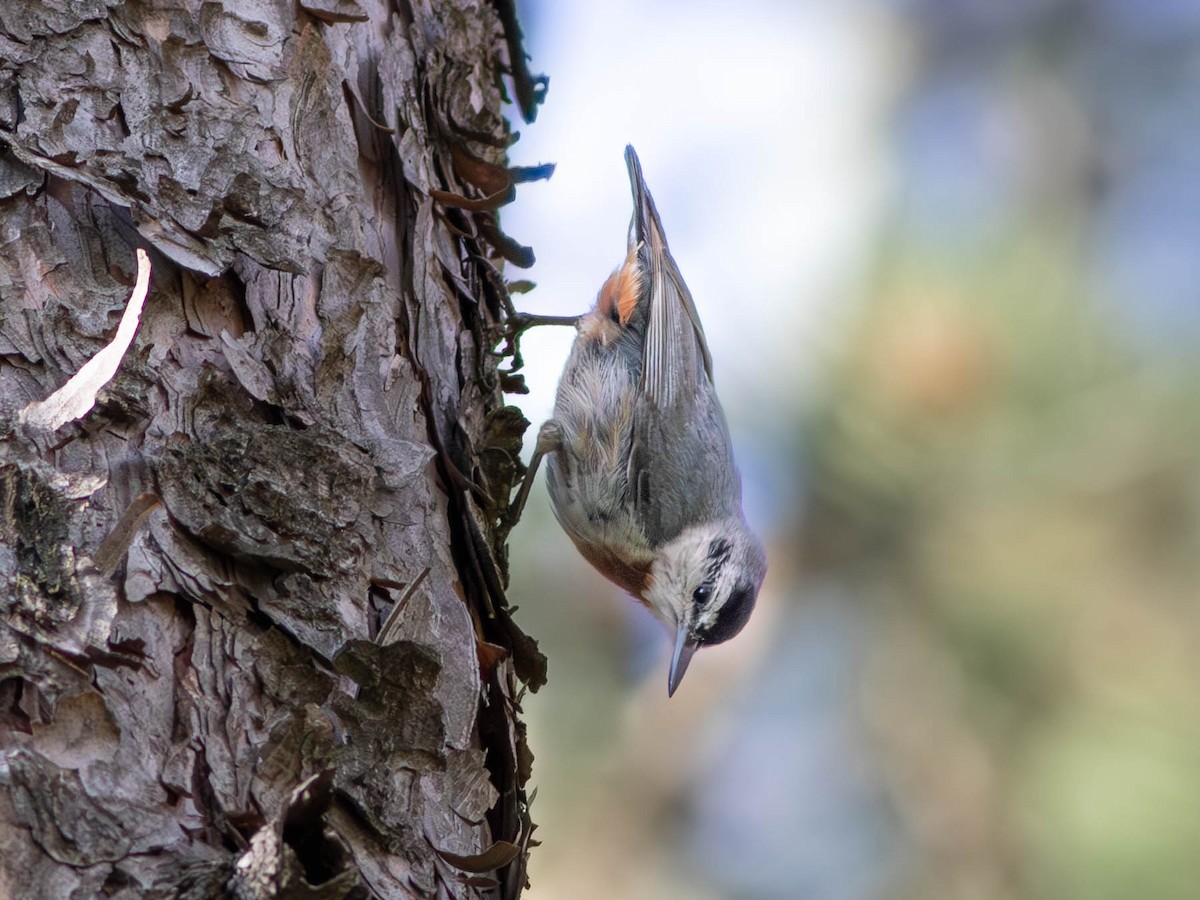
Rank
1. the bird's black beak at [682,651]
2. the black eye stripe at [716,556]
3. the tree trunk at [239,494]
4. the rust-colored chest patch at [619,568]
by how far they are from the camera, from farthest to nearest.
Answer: the rust-colored chest patch at [619,568] → the black eye stripe at [716,556] → the bird's black beak at [682,651] → the tree trunk at [239,494]

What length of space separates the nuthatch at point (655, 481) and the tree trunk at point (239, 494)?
4.21 feet

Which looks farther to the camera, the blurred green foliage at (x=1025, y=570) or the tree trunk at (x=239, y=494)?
the blurred green foliage at (x=1025, y=570)

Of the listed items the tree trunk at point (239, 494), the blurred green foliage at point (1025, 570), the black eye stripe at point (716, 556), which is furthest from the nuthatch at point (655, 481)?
the tree trunk at point (239, 494)

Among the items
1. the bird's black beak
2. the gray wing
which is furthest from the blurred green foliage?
the bird's black beak

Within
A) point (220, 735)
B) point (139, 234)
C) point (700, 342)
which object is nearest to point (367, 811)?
point (220, 735)

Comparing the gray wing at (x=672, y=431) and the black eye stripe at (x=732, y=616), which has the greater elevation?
the gray wing at (x=672, y=431)

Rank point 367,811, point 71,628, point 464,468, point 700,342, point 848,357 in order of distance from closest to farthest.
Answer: point 71,628
point 367,811
point 464,468
point 848,357
point 700,342

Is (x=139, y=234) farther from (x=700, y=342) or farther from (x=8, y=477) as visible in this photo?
(x=700, y=342)

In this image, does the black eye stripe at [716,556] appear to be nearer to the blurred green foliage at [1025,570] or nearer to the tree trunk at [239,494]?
the blurred green foliage at [1025,570]

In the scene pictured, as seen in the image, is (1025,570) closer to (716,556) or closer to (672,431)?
(716,556)

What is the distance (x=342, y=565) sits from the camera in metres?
1.53

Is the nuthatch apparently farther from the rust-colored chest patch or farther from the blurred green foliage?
the blurred green foliage

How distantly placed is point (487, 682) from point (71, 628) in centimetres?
75

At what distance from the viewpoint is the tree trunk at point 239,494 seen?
119cm
